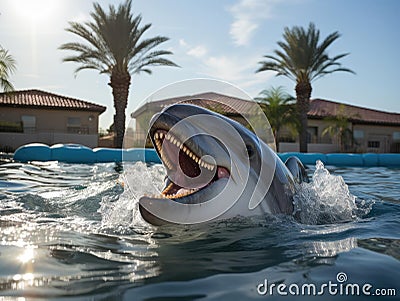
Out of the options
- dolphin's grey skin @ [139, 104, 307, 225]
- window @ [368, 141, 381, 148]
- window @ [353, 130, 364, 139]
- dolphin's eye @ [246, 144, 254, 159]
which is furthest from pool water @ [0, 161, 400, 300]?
window @ [368, 141, 381, 148]

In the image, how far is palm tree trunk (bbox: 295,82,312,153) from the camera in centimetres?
2291

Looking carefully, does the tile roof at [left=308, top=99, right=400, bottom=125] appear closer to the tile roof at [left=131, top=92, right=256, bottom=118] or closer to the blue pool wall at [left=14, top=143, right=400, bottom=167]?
the blue pool wall at [left=14, top=143, right=400, bottom=167]

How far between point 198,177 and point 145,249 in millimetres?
667

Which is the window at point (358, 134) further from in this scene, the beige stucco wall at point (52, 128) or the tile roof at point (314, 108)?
the beige stucco wall at point (52, 128)

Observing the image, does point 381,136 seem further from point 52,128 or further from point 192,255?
point 192,255

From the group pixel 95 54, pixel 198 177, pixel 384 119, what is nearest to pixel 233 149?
pixel 198 177

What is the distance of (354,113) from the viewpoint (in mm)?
33125

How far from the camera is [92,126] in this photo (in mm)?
26125

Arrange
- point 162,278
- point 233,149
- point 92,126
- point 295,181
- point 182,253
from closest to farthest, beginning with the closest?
point 162,278, point 182,253, point 233,149, point 295,181, point 92,126

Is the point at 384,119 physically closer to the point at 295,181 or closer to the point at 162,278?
the point at 295,181

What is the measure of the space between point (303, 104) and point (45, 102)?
53.4ft

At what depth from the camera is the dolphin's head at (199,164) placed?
2.44 meters

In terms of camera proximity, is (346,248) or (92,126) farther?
(92,126)

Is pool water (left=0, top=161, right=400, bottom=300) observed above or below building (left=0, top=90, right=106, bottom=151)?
below
